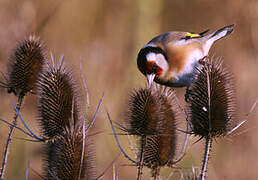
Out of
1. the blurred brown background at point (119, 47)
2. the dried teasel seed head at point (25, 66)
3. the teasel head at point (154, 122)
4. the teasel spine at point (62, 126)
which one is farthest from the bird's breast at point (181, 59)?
the blurred brown background at point (119, 47)

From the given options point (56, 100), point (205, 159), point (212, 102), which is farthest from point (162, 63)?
point (205, 159)

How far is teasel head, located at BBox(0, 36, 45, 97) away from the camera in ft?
12.3

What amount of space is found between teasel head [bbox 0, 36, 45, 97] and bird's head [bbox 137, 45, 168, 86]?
1010mm

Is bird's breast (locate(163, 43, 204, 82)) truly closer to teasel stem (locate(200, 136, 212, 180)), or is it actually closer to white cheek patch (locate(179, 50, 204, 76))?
white cheek patch (locate(179, 50, 204, 76))

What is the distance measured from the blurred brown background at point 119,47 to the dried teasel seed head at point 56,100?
2.31 m

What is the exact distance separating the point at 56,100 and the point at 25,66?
63cm

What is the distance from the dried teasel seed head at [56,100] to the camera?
335cm

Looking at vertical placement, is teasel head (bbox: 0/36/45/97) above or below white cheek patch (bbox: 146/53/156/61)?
below

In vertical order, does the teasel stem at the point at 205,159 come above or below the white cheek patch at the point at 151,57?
below

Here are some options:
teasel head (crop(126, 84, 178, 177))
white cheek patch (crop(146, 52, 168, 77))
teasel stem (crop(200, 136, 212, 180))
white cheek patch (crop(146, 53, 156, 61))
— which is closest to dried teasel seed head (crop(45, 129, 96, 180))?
teasel head (crop(126, 84, 178, 177))

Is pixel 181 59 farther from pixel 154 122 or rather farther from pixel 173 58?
pixel 154 122

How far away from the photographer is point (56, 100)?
3.39 m

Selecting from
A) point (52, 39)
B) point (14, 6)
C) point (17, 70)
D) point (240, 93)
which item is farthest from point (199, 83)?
point (52, 39)

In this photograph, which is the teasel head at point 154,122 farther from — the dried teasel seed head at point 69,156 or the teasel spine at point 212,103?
the dried teasel seed head at point 69,156
